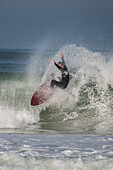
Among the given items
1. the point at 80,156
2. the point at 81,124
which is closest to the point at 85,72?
the point at 81,124

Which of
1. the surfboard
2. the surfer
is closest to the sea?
the surfboard

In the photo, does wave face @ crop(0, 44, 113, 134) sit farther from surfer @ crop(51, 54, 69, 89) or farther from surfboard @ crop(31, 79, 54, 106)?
surfer @ crop(51, 54, 69, 89)

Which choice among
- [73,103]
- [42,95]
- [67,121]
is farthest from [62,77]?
[73,103]

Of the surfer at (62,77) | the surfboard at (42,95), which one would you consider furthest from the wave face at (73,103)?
the surfer at (62,77)

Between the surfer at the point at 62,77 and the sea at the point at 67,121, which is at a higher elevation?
the surfer at the point at 62,77

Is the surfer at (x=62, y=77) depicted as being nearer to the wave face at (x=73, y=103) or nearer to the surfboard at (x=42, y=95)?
the surfboard at (x=42, y=95)

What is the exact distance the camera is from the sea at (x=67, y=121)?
3.91 m

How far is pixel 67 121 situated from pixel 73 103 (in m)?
1.72

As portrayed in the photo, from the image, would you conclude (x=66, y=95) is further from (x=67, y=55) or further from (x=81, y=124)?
(x=67, y=55)

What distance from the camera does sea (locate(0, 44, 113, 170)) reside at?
12.8 ft

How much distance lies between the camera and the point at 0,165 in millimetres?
3711

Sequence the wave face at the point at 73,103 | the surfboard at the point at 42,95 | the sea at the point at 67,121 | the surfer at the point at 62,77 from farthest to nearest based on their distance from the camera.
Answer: the surfboard at the point at 42,95 → the surfer at the point at 62,77 → the wave face at the point at 73,103 → the sea at the point at 67,121

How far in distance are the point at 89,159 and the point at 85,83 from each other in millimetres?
7495

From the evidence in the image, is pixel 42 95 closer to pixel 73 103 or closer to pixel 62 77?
pixel 62 77
